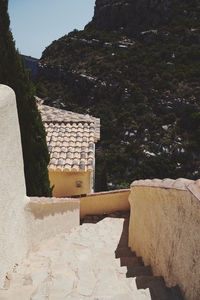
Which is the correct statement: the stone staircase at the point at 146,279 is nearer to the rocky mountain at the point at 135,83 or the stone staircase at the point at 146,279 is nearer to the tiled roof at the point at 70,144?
the tiled roof at the point at 70,144

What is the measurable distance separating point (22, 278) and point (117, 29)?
176ft

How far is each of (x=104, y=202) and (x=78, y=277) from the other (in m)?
7.00

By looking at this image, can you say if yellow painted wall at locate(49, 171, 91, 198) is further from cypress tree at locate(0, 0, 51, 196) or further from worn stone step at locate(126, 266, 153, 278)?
worn stone step at locate(126, 266, 153, 278)

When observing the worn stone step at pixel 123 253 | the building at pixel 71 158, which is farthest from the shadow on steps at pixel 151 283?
the building at pixel 71 158

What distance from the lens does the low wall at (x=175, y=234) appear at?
2277 mm

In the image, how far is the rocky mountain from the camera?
26.5 metres

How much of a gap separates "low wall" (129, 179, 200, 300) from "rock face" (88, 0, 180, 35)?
159 ft

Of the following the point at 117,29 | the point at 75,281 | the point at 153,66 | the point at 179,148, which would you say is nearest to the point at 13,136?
the point at 75,281

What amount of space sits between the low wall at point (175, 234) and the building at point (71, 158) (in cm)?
545

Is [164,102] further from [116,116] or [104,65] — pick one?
[104,65]

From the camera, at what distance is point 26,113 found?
23.7 feet

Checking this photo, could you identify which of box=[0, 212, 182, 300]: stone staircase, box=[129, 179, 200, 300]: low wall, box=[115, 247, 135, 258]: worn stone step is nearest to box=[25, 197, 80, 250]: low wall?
box=[0, 212, 182, 300]: stone staircase

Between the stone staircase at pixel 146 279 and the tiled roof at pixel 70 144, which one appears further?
the tiled roof at pixel 70 144

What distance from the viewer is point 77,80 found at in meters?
39.4
